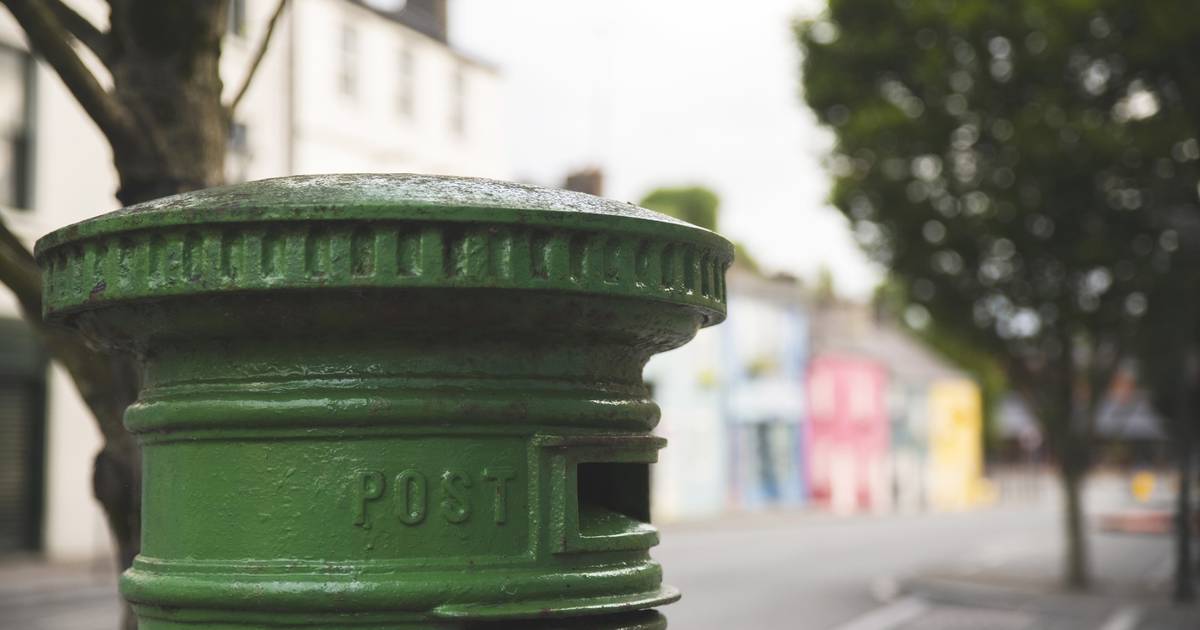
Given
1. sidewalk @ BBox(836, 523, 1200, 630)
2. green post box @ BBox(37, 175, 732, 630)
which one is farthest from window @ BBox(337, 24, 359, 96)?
green post box @ BBox(37, 175, 732, 630)

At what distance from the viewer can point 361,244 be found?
1440 mm

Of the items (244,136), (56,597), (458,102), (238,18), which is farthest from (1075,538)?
(458,102)

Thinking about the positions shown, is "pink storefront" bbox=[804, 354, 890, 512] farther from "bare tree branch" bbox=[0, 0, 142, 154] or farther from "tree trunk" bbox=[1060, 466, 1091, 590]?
"bare tree branch" bbox=[0, 0, 142, 154]

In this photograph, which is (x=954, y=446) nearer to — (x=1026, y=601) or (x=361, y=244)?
(x=1026, y=601)

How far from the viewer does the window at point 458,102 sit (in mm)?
26000

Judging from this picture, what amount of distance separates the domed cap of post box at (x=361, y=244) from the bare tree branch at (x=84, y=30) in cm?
176

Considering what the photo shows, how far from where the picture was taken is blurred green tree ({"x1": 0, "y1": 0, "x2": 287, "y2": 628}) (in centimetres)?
305

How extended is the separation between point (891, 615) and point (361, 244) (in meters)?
12.0

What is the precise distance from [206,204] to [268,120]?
18950mm

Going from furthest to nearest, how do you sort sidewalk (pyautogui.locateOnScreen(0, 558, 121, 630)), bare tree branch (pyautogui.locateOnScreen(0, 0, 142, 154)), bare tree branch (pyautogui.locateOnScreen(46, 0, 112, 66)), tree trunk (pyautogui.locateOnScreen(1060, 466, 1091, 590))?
tree trunk (pyautogui.locateOnScreen(1060, 466, 1091, 590)), sidewalk (pyautogui.locateOnScreen(0, 558, 121, 630)), bare tree branch (pyautogui.locateOnScreen(46, 0, 112, 66)), bare tree branch (pyautogui.locateOnScreen(0, 0, 142, 154))

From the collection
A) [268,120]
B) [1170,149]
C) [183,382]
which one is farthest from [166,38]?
[268,120]

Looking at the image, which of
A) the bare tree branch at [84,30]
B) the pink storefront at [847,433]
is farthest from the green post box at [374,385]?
the pink storefront at [847,433]

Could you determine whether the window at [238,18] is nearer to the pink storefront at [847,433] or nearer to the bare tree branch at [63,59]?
the bare tree branch at [63,59]

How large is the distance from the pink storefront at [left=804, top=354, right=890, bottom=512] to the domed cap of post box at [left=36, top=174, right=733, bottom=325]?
122ft
